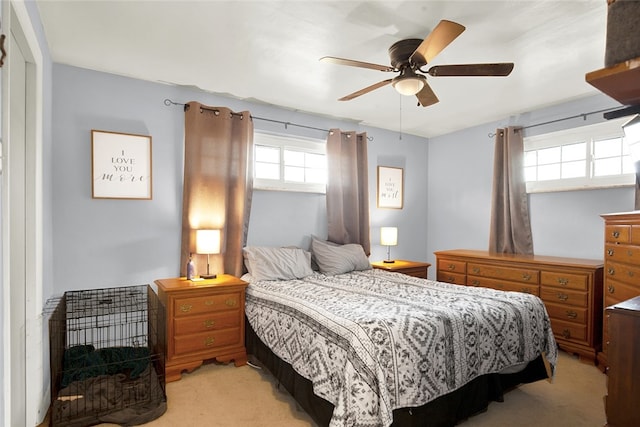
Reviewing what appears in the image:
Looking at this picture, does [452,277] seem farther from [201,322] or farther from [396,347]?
[201,322]

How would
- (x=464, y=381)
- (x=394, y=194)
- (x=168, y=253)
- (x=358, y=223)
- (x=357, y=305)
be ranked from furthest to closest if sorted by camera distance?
(x=394, y=194) → (x=358, y=223) → (x=168, y=253) → (x=357, y=305) → (x=464, y=381)

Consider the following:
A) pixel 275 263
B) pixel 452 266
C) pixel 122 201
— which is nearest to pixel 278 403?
pixel 275 263

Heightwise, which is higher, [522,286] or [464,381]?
[522,286]

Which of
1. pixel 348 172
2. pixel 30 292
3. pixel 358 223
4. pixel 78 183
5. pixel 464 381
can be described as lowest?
pixel 464 381

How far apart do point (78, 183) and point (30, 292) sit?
1.18 meters

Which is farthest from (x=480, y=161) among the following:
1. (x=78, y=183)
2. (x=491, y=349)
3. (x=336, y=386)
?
(x=78, y=183)

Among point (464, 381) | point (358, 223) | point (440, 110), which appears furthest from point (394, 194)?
point (464, 381)

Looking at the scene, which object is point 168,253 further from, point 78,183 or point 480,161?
point 480,161

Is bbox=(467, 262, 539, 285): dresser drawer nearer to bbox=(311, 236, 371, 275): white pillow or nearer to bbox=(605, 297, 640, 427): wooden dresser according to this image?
bbox=(311, 236, 371, 275): white pillow

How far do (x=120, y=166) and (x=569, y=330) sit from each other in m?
4.19

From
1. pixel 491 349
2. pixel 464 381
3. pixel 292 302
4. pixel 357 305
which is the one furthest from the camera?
pixel 292 302

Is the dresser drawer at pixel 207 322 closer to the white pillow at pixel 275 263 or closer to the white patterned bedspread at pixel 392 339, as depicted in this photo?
the white patterned bedspread at pixel 392 339

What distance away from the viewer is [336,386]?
71.2 inches

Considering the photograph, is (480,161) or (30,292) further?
(480,161)
